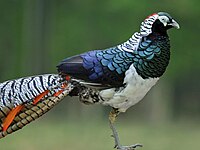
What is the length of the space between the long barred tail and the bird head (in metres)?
0.73

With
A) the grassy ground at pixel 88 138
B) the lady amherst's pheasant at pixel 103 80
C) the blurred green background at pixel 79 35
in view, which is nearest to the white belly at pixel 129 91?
the lady amherst's pheasant at pixel 103 80

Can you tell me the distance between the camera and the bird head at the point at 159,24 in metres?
4.87

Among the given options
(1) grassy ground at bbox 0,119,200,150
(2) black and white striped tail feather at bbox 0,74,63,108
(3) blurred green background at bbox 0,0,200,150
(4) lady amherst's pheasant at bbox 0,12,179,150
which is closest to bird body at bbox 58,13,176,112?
(4) lady amherst's pheasant at bbox 0,12,179,150

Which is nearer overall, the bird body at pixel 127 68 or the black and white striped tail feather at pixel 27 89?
A: the bird body at pixel 127 68

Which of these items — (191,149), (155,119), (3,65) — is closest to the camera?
(191,149)

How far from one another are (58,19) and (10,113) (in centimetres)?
1054

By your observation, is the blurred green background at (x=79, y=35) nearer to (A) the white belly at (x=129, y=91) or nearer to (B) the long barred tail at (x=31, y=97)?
(B) the long barred tail at (x=31, y=97)

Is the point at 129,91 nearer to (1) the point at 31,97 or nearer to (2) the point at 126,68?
(2) the point at 126,68

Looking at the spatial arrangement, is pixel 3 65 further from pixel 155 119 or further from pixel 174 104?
pixel 174 104

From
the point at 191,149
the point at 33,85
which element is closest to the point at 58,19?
the point at 191,149

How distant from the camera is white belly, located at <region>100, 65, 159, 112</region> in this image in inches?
190

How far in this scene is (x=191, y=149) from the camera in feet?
35.6

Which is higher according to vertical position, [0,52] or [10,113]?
[10,113]

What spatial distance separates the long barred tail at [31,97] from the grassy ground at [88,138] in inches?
213
